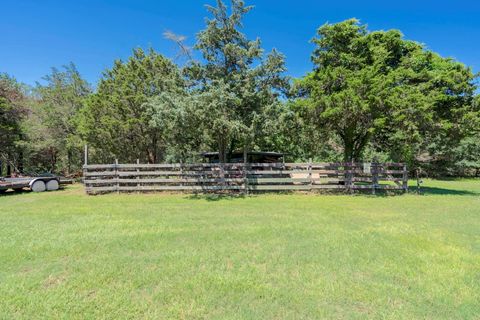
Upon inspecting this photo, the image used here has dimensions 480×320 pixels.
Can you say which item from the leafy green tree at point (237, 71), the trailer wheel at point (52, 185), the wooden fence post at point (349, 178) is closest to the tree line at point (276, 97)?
the leafy green tree at point (237, 71)

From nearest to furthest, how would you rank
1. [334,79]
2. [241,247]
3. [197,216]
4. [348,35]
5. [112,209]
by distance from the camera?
[241,247], [197,216], [112,209], [334,79], [348,35]

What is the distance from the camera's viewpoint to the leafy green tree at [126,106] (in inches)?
619

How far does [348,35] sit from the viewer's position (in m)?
13.3

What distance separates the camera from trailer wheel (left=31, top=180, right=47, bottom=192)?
13.7 metres

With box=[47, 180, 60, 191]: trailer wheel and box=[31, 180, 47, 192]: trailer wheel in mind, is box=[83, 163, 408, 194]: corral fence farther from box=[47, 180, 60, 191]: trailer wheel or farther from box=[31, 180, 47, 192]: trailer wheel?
box=[31, 180, 47, 192]: trailer wheel

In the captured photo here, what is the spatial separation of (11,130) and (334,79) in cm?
2061

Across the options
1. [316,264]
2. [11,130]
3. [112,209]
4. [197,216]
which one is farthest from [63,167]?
[316,264]

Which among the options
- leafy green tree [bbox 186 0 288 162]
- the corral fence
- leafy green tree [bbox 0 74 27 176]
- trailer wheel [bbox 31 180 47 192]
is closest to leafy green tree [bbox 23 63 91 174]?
leafy green tree [bbox 0 74 27 176]

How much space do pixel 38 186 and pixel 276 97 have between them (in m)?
12.3

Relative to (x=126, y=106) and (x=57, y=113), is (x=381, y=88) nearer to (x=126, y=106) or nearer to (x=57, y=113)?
(x=126, y=106)

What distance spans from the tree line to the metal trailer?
3379 millimetres

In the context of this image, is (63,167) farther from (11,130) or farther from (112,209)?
(112,209)

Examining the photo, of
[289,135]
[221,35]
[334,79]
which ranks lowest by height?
[289,135]

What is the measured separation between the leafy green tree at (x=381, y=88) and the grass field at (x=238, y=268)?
5.80 metres
